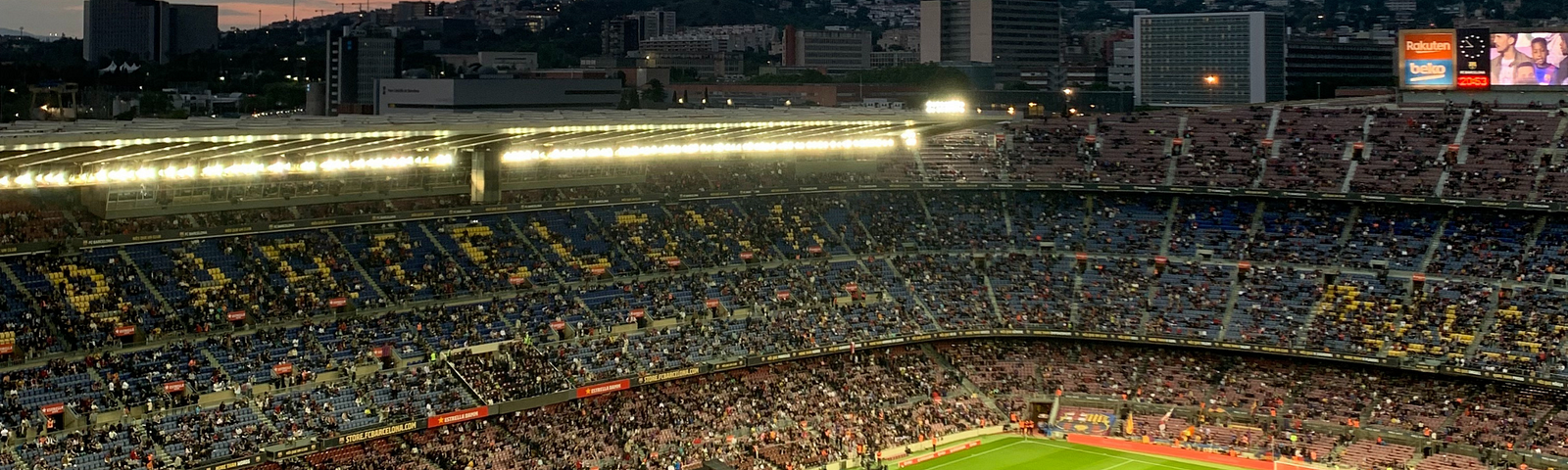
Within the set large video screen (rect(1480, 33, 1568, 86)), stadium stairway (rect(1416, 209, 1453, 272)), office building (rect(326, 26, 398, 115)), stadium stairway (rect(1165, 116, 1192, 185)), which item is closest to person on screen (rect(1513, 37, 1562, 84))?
large video screen (rect(1480, 33, 1568, 86))

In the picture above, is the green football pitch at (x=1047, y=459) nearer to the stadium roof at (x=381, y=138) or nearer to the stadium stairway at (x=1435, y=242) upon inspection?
the stadium roof at (x=381, y=138)

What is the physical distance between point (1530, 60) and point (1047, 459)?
33.6 metres

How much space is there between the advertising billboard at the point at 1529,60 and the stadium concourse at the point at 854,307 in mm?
2855

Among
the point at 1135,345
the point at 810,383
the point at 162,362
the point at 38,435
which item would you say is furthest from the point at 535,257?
the point at 1135,345

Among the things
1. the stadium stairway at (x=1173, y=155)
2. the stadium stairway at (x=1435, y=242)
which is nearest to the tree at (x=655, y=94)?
the stadium stairway at (x=1173, y=155)

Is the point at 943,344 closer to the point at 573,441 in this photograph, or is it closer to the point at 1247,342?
the point at 1247,342

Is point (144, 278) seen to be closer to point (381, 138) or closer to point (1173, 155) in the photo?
point (381, 138)

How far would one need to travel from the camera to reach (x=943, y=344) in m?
64.4

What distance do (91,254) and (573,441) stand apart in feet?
54.9

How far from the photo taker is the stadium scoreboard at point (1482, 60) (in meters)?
70.1

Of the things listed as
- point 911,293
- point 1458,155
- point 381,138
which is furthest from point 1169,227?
point 381,138

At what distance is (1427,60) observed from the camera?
72812mm

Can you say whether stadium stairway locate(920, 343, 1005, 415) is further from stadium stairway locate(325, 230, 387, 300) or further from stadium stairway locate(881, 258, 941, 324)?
stadium stairway locate(325, 230, 387, 300)

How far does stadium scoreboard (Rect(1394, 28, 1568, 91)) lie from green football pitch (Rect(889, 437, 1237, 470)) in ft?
92.2
